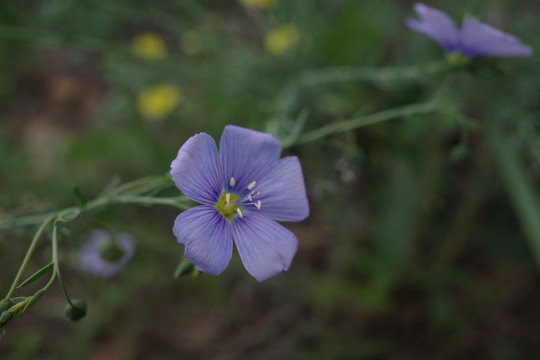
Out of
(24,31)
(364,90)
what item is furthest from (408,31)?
(24,31)

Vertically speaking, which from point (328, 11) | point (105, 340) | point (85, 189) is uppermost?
point (328, 11)

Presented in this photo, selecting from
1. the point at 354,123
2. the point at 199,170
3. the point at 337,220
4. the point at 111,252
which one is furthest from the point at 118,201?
the point at 337,220

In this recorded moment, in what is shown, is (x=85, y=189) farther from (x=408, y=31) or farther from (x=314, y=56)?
(x=408, y=31)

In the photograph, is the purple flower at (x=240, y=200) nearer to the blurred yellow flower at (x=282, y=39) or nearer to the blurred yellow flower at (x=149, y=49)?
the blurred yellow flower at (x=282, y=39)

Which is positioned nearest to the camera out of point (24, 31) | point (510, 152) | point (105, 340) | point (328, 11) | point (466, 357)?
point (24, 31)

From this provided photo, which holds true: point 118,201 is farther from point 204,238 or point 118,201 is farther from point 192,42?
point 192,42

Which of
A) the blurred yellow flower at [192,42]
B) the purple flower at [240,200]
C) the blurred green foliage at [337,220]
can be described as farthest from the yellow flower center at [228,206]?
the blurred yellow flower at [192,42]

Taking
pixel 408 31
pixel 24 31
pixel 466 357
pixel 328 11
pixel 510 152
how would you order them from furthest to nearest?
pixel 328 11
pixel 408 31
pixel 466 357
pixel 510 152
pixel 24 31
